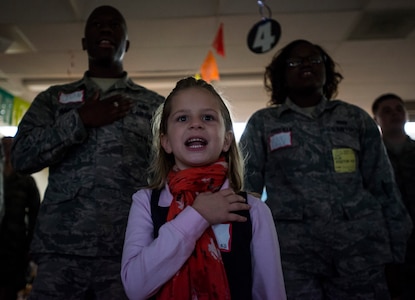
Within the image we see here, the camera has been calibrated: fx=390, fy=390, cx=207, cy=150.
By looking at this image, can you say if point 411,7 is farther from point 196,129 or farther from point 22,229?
point 22,229

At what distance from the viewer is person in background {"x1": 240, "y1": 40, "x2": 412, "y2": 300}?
4.83 ft

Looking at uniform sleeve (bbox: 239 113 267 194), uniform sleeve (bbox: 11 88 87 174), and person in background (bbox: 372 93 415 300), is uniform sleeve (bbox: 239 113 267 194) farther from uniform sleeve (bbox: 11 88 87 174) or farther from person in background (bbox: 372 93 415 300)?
person in background (bbox: 372 93 415 300)

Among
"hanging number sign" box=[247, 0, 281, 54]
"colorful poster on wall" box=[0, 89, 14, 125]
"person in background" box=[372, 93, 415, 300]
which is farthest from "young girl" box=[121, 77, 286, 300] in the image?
"colorful poster on wall" box=[0, 89, 14, 125]

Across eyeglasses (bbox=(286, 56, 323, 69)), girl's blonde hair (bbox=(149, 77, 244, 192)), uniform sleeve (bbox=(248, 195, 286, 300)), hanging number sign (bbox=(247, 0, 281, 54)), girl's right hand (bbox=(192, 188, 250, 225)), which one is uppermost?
hanging number sign (bbox=(247, 0, 281, 54))

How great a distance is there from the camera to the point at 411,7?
10.5 feet

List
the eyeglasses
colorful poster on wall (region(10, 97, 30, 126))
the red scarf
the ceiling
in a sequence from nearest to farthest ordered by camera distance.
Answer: the red scarf → the eyeglasses → the ceiling → colorful poster on wall (region(10, 97, 30, 126))

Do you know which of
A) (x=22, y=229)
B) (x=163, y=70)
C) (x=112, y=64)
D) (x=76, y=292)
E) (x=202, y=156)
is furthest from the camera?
(x=163, y=70)

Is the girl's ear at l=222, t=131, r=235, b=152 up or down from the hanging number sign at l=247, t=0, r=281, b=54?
down

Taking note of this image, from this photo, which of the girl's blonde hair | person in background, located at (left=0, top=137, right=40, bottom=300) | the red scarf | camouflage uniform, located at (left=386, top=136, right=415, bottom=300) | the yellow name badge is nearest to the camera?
the red scarf

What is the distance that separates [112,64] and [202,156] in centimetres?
82

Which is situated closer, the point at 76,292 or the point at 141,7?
the point at 76,292

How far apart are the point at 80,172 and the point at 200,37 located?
8.72 ft

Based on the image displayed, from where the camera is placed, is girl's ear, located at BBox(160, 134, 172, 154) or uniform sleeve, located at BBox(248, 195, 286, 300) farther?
girl's ear, located at BBox(160, 134, 172, 154)

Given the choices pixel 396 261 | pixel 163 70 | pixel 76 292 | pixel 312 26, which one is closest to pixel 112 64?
pixel 76 292
